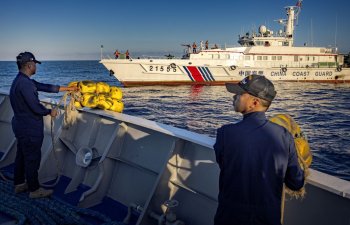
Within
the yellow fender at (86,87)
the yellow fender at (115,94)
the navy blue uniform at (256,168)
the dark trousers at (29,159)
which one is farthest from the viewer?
the yellow fender at (115,94)

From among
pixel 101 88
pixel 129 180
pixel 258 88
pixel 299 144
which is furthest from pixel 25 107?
pixel 299 144

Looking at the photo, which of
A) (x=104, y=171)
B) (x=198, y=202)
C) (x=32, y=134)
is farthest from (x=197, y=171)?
(x=32, y=134)

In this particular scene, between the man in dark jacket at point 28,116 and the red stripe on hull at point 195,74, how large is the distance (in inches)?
998

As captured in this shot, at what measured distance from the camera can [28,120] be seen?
142 inches

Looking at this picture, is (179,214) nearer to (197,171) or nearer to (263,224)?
(197,171)

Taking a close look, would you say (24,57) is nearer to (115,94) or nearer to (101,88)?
(101,88)

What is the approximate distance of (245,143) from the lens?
68.7 inches

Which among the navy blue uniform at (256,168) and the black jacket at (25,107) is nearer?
the navy blue uniform at (256,168)

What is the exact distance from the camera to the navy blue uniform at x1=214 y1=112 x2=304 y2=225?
1.74 metres

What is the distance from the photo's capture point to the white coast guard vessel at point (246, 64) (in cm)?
2847

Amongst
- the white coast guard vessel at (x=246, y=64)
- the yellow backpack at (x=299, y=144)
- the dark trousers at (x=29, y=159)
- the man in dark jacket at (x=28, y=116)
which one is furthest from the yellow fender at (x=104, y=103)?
the white coast guard vessel at (x=246, y=64)

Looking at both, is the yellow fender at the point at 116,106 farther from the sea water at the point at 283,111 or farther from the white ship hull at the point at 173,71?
the white ship hull at the point at 173,71

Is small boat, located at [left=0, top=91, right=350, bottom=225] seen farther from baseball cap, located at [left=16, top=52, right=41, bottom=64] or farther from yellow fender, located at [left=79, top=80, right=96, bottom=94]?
baseball cap, located at [left=16, top=52, right=41, bottom=64]

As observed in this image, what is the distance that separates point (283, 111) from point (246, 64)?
12.4 meters
